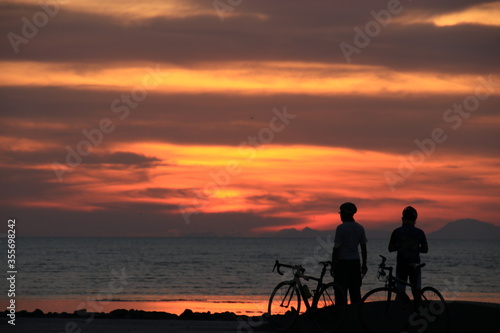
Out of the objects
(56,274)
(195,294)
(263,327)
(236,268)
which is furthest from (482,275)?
(263,327)

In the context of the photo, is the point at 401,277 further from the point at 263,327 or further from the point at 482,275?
the point at 482,275

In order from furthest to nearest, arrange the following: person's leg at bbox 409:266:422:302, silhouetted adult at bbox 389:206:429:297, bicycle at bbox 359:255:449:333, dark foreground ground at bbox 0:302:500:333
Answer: dark foreground ground at bbox 0:302:500:333, silhouetted adult at bbox 389:206:429:297, person's leg at bbox 409:266:422:302, bicycle at bbox 359:255:449:333

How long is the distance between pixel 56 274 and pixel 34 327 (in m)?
45.5

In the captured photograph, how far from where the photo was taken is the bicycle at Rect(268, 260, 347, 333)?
12367 millimetres

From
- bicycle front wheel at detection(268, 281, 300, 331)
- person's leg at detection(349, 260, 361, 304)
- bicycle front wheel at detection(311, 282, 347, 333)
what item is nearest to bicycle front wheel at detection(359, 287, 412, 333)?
bicycle front wheel at detection(311, 282, 347, 333)

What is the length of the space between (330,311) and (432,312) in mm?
1762

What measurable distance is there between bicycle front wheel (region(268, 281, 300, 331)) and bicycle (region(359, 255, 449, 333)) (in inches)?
53.3

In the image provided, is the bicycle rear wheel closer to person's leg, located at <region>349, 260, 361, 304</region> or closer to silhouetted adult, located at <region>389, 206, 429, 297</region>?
silhouetted adult, located at <region>389, 206, 429, 297</region>

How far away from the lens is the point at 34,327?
13461mm

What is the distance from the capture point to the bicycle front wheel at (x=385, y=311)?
466 inches

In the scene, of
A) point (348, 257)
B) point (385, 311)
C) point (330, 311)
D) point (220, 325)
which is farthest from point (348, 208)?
point (220, 325)

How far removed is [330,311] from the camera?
12.5 metres

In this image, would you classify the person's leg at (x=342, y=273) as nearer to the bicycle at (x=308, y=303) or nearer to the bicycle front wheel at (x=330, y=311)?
the bicycle at (x=308, y=303)

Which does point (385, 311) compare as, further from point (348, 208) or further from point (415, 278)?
point (348, 208)
